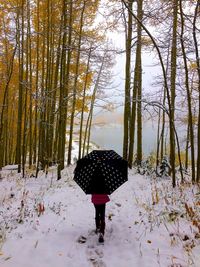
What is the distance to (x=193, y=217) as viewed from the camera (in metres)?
5.28

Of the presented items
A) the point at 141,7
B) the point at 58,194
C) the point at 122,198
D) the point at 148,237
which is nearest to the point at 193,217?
the point at 148,237

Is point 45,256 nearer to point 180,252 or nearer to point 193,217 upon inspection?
point 180,252

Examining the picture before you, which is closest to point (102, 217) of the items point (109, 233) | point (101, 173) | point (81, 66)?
point (109, 233)

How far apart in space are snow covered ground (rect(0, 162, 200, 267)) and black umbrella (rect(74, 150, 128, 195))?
2.82 feet

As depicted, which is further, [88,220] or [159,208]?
[159,208]

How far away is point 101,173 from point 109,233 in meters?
1.14

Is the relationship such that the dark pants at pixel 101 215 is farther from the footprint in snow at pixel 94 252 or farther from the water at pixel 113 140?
the water at pixel 113 140

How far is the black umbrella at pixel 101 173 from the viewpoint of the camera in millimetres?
4801

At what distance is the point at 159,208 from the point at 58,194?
116 inches

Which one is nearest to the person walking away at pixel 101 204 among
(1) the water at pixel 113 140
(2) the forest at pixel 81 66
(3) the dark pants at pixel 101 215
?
(3) the dark pants at pixel 101 215

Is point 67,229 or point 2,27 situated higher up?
point 2,27

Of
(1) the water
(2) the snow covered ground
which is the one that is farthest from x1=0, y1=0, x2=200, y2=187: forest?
(1) the water

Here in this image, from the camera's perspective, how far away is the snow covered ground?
4.07 meters

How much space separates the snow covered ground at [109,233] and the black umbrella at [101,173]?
86cm
